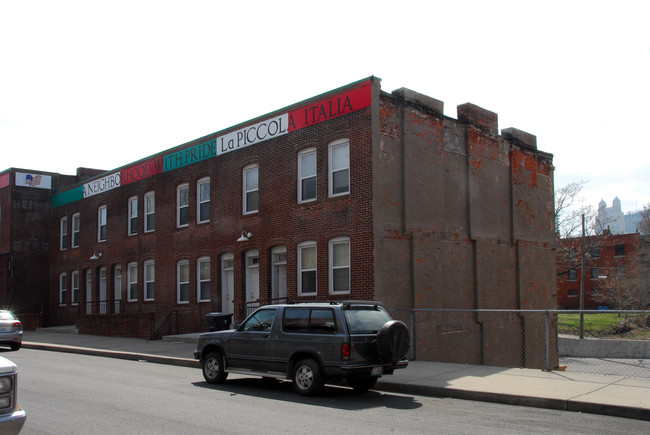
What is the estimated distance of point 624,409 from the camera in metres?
8.97

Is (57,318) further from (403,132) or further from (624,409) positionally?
(624,409)

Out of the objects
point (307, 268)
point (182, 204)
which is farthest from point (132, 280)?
point (307, 268)

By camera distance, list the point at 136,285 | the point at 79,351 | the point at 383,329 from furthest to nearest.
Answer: the point at 136,285, the point at 79,351, the point at 383,329

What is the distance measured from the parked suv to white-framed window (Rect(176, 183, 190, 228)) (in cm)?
1296

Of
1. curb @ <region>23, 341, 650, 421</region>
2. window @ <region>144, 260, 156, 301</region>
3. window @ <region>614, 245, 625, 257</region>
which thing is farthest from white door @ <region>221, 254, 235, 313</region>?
window @ <region>614, 245, 625, 257</region>

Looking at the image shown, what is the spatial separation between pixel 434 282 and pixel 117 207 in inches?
650

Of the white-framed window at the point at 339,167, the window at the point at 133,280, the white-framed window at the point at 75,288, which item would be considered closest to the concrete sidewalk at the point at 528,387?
the white-framed window at the point at 339,167

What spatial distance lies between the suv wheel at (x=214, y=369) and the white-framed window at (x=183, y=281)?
1183 cm

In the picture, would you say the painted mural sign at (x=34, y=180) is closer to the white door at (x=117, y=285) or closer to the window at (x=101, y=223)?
the window at (x=101, y=223)

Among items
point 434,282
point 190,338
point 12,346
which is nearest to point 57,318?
point 12,346

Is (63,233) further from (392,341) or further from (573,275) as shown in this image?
(573,275)

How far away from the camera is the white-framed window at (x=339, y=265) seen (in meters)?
17.8

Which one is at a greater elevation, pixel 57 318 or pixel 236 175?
pixel 236 175

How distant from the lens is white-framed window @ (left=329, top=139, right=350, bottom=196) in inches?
706
